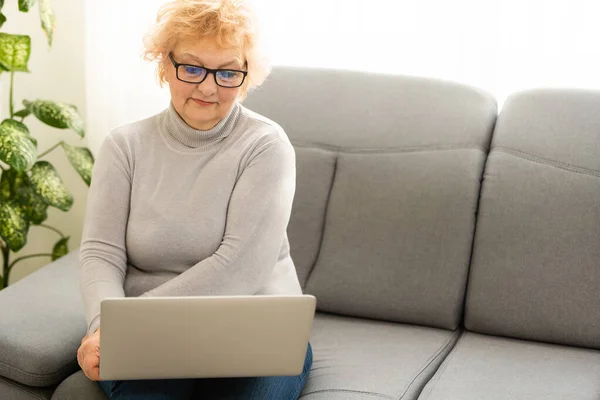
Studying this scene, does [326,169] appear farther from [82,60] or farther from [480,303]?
[82,60]

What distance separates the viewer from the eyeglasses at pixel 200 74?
1.93m

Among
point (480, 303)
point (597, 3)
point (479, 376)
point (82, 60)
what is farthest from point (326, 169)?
point (82, 60)

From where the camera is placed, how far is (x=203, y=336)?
163cm

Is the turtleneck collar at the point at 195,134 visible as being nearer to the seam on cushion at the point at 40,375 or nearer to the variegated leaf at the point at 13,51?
the seam on cushion at the point at 40,375

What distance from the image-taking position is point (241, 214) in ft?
6.30

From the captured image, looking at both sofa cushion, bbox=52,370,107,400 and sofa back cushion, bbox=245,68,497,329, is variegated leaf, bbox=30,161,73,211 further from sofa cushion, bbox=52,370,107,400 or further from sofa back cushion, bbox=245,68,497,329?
sofa cushion, bbox=52,370,107,400

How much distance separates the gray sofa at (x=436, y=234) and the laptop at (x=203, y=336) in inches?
14.6

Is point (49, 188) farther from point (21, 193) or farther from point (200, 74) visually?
point (200, 74)

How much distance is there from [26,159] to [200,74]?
2.70 ft

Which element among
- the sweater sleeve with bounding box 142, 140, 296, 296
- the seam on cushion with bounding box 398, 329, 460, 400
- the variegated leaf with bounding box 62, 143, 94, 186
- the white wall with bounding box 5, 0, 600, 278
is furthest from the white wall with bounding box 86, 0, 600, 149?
the seam on cushion with bounding box 398, 329, 460, 400

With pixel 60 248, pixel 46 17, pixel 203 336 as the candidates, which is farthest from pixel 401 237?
pixel 60 248

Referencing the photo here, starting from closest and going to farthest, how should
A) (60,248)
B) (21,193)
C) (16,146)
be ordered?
1. (16,146)
2. (21,193)
3. (60,248)

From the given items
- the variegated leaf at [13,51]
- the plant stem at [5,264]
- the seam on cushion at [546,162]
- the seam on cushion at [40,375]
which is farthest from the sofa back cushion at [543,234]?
the plant stem at [5,264]

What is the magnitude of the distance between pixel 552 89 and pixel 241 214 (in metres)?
0.96
